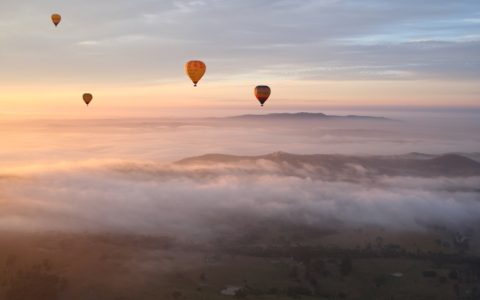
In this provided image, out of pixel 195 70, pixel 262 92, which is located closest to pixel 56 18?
pixel 195 70

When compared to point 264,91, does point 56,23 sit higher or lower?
higher

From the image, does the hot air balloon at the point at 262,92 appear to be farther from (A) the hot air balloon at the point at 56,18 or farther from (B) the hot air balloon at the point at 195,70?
(A) the hot air balloon at the point at 56,18

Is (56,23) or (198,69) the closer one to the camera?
(198,69)

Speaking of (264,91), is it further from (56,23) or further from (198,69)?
(56,23)

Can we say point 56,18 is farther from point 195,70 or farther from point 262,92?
point 262,92

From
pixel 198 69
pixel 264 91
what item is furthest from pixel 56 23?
pixel 264 91

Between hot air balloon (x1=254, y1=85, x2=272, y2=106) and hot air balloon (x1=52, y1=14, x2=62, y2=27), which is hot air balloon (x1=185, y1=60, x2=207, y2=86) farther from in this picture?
hot air balloon (x1=52, y1=14, x2=62, y2=27)

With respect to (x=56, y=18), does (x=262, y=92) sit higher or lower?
lower
